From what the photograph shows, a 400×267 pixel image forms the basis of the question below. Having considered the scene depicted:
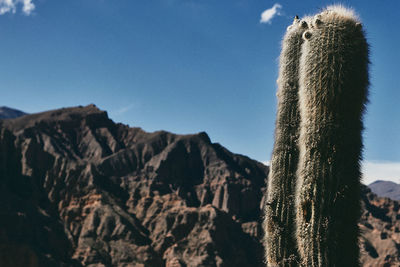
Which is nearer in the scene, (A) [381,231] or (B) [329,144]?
(B) [329,144]

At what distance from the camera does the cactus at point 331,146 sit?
18.6 feet

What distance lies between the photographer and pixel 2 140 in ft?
236

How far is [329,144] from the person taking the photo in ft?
19.0

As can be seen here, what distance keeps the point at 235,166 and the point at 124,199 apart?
112ft

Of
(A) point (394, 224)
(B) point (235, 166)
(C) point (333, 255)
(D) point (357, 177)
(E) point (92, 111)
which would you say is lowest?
(C) point (333, 255)

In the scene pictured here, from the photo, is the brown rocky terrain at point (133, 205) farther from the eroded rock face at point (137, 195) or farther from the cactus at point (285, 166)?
the cactus at point (285, 166)

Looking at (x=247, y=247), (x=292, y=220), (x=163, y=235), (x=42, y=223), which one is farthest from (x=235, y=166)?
(x=292, y=220)

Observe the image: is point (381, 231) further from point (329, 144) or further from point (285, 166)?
point (329, 144)

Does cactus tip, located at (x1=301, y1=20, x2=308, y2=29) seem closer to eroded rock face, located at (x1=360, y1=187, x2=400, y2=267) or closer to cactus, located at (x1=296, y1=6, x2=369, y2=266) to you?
cactus, located at (x1=296, y1=6, x2=369, y2=266)

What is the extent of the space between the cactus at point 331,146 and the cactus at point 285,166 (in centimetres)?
81

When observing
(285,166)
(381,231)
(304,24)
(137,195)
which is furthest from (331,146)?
(381,231)

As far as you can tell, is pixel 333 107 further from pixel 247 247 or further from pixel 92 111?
pixel 92 111

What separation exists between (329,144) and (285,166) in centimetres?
127

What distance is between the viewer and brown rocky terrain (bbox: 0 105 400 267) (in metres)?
59.8
